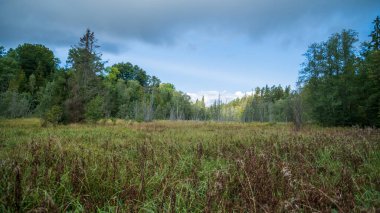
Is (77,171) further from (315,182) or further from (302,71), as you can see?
(302,71)

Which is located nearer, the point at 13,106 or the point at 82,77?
the point at 82,77

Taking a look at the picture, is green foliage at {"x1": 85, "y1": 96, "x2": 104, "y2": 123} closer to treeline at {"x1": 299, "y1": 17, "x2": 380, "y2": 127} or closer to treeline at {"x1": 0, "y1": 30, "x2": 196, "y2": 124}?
treeline at {"x1": 0, "y1": 30, "x2": 196, "y2": 124}

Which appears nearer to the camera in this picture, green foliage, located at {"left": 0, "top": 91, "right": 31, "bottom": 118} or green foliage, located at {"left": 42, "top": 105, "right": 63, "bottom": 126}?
green foliage, located at {"left": 42, "top": 105, "right": 63, "bottom": 126}

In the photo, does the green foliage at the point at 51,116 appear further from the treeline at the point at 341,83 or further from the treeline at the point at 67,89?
the treeline at the point at 341,83

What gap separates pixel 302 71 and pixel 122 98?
53040 mm

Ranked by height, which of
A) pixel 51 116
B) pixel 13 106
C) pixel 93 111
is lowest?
pixel 51 116

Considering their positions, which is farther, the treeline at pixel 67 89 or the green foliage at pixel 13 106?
the green foliage at pixel 13 106

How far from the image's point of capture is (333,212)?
7.71 feet

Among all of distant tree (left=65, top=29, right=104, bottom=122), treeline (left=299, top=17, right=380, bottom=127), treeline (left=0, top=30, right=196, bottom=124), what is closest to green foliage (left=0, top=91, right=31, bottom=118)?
treeline (left=0, top=30, right=196, bottom=124)

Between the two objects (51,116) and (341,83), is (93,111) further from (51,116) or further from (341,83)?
(341,83)

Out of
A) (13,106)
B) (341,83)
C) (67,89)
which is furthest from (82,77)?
(341,83)

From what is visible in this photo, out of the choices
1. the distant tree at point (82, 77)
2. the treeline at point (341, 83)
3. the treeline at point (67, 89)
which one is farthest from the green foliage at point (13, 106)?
the treeline at point (341, 83)

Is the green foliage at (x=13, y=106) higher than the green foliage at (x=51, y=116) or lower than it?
higher

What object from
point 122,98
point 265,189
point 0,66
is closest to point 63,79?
point 265,189
